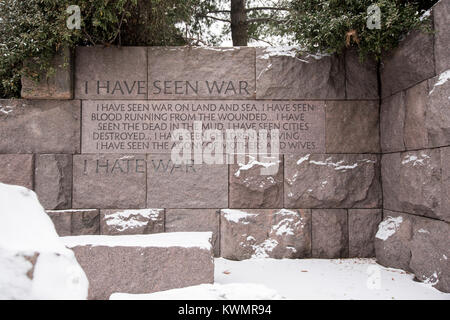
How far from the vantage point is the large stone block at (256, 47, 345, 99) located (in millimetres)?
4660

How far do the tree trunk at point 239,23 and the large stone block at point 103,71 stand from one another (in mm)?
2894

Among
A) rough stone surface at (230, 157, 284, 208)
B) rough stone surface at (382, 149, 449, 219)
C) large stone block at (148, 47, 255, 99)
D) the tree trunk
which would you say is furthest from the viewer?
the tree trunk

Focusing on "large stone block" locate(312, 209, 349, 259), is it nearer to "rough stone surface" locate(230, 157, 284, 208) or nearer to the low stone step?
"rough stone surface" locate(230, 157, 284, 208)

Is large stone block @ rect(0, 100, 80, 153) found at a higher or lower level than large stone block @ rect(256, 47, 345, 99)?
lower

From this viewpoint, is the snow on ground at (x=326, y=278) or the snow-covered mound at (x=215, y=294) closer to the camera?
the snow-covered mound at (x=215, y=294)

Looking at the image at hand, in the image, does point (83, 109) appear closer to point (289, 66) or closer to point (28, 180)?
point (28, 180)

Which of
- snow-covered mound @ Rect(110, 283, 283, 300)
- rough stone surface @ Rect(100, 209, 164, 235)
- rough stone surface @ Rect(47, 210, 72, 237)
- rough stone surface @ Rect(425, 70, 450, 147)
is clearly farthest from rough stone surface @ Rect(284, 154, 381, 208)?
rough stone surface @ Rect(47, 210, 72, 237)

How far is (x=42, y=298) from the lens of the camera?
5.05 ft

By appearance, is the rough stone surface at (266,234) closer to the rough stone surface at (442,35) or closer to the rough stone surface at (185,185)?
the rough stone surface at (185,185)

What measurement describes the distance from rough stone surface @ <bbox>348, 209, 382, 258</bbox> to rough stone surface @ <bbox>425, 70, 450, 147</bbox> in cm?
141

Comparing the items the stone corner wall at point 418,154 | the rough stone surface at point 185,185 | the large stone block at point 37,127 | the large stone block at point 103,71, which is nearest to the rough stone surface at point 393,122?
the stone corner wall at point 418,154

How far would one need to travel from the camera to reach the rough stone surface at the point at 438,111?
3311 mm

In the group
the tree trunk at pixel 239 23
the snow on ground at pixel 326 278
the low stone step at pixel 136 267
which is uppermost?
the tree trunk at pixel 239 23

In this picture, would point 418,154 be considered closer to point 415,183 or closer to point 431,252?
point 415,183
